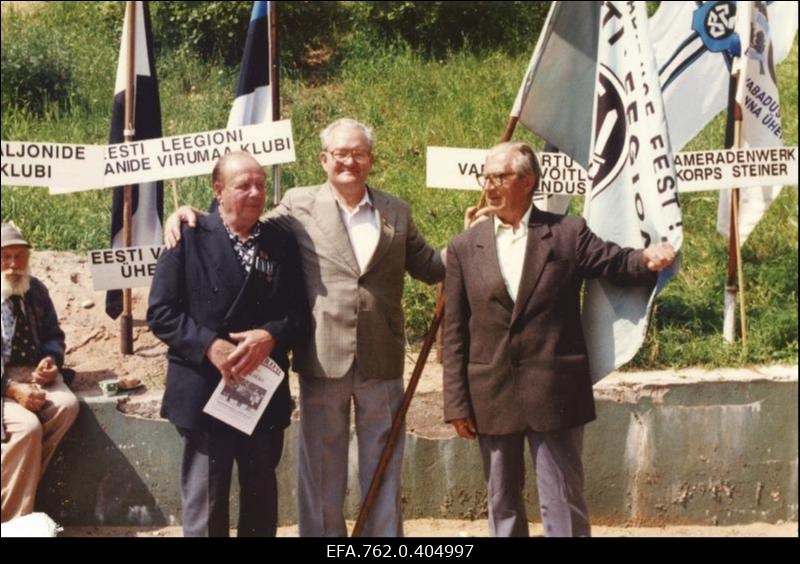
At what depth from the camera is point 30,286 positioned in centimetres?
559

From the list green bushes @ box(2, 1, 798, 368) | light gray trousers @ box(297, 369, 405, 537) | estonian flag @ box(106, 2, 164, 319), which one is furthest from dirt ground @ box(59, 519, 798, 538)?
Answer: estonian flag @ box(106, 2, 164, 319)

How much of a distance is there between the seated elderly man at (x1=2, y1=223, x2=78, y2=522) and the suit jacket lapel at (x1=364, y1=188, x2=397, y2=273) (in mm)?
1592

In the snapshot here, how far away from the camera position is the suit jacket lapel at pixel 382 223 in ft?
17.2

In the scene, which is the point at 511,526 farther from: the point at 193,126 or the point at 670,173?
the point at 193,126

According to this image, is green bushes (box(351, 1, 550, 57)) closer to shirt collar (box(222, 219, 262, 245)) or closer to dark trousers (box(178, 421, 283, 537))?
shirt collar (box(222, 219, 262, 245))

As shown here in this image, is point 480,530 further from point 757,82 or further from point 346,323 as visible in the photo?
point 757,82

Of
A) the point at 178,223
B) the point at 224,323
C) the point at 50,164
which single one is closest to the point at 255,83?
the point at 50,164

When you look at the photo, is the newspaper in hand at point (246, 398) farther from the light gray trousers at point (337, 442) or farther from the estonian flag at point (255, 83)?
the estonian flag at point (255, 83)

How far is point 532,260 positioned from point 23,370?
2519 millimetres

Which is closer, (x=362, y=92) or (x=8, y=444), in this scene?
(x=8, y=444)

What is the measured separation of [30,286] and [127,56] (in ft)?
6.21

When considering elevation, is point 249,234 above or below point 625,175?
below

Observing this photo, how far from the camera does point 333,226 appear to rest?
5.23 meters
